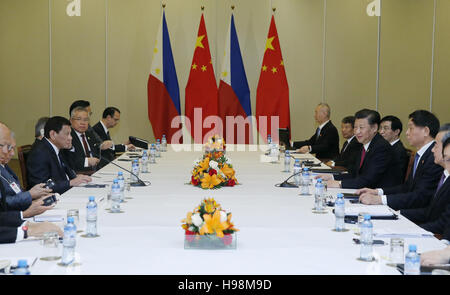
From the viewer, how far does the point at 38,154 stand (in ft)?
17.1

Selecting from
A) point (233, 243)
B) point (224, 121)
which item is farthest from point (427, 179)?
point (224, 121)

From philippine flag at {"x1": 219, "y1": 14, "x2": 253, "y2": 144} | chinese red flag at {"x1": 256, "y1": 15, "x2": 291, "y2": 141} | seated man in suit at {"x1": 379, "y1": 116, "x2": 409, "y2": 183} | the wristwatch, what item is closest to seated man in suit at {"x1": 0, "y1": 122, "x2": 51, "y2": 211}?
the wristwatch

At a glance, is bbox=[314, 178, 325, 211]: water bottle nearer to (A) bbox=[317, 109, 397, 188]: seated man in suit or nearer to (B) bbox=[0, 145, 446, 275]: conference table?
(B) bbox=[0, 145, 446, 275]: conference table

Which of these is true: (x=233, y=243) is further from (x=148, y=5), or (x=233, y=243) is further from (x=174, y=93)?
(x=148, y=5)

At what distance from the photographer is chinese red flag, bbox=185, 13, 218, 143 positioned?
33.3 feet

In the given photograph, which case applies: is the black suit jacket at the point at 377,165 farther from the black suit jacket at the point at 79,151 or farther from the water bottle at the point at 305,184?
the black suit jacket at the point at 79,151

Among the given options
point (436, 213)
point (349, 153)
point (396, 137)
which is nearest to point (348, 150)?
point (349, 153)

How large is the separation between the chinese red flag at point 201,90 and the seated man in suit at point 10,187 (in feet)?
19.4

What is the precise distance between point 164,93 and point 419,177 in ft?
20.6

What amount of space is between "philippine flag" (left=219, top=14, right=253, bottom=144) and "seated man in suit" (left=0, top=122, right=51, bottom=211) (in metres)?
6.14

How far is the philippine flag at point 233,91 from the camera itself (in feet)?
33.5

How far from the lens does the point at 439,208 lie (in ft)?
12.9

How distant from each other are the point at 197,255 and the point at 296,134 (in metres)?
8.23

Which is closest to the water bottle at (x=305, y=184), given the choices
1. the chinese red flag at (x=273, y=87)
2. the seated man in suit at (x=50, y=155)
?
the seated man in suit at (x=50, y=155)
